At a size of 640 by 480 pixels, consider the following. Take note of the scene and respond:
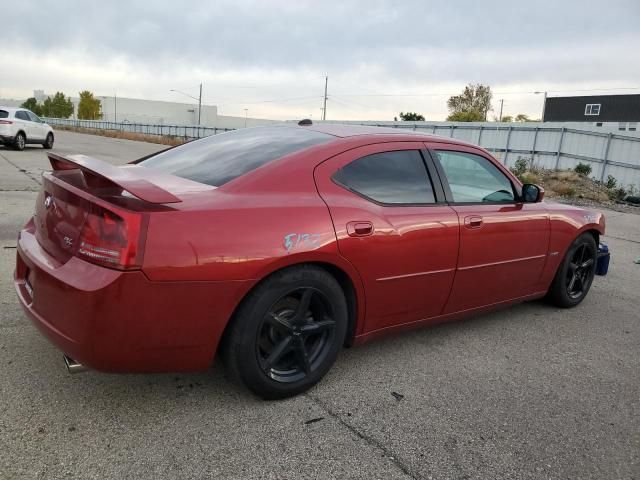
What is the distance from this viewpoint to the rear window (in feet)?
9.53

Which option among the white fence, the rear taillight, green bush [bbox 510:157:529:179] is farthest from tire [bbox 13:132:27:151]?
the rear taillight

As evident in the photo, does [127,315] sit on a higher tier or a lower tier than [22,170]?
higher

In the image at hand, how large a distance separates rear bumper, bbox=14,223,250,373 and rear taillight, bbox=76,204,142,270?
4cm

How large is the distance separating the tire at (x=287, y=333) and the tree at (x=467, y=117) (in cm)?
6952

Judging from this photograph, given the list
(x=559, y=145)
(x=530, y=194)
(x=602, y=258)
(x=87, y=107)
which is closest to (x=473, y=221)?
(x=530, y=194)

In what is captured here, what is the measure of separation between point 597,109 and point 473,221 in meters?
63.3

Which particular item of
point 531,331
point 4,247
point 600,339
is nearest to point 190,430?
point 531,331

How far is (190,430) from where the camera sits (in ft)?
8.07

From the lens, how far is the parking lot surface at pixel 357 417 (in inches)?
88.9

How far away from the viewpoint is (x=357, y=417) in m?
2.67

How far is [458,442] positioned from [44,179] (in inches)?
99.3

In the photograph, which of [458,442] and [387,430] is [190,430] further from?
[458,442]

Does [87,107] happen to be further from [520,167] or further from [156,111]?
[520,167]

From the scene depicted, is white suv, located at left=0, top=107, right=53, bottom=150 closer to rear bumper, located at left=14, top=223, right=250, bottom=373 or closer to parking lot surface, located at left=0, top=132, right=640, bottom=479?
parking lot surface, located at left=0, top=132, right=640, bottom=479
